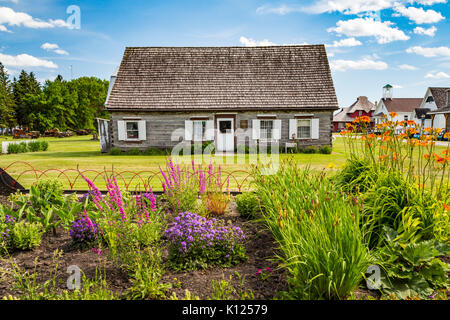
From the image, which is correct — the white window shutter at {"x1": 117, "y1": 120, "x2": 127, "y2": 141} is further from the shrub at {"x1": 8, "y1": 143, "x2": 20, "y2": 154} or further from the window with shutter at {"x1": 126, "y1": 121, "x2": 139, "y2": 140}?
the shrub at {"x1": 8, "y1": 143, "x2": 20, "y2": 154}

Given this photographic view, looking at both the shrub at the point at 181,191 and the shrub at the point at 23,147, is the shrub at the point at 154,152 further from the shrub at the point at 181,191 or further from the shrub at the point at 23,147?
the shrub at the point at 181,191

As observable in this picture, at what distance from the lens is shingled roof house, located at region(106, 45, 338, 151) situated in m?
16.2

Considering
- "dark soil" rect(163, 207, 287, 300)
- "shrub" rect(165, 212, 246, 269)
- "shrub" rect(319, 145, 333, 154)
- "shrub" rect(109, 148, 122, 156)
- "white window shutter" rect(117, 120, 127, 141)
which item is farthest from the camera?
"white window shutter" rect(117, 120, 127, 141)

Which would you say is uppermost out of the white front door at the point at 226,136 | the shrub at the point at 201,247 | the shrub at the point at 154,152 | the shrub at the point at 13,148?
the white front door at the point at 226,136

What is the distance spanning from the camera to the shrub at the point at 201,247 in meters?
3.20

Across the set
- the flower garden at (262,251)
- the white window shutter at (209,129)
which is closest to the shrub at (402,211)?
the flower garden at (262,251)

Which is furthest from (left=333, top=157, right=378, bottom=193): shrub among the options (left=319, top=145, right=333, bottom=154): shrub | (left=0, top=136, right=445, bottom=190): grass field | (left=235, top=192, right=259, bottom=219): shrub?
(left=319, top=145, right=333, bottom=154): shrub

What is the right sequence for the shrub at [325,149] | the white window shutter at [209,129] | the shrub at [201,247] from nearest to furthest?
the shrub at [201,247] < the shrub at [325,149] < the white window shutter at [209,129]

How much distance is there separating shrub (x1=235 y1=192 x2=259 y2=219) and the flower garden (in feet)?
0.45

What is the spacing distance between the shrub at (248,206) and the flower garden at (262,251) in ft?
0.45

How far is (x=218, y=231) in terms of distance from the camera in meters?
3.37

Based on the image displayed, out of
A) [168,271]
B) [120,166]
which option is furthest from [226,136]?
[168,271]

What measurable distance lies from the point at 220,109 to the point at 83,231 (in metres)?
13.0

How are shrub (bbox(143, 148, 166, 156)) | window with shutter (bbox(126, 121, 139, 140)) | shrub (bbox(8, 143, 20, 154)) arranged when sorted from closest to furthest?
shrub (bbox(143, 148, 166, 156)), window with shutter (bbox(126, 121, 139, 140)), shrub (bbox(8, 143, 20, 154))
